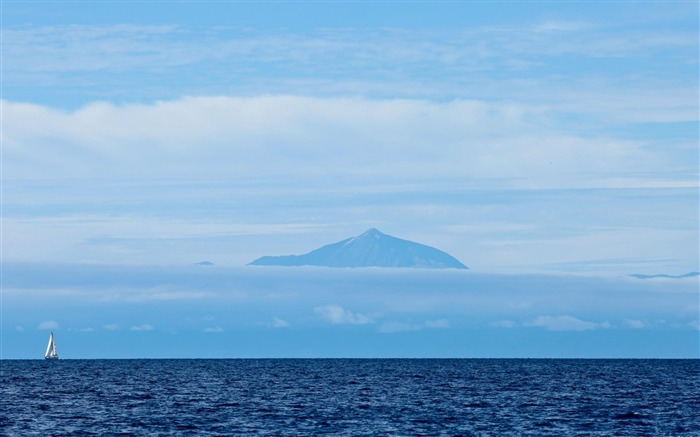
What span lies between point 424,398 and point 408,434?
4312cm

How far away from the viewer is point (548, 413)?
3777 inches

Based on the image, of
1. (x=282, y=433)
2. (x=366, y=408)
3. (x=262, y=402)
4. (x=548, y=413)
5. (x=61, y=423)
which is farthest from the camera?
(x=262, y=402)

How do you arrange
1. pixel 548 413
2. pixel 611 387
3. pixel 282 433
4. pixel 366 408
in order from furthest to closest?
1. pixel 611 387
2. pixel 366 408
3. pixel 548 413
4. pixel 282 433

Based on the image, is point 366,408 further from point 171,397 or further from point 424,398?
point 171,397

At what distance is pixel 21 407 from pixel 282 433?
37.2m

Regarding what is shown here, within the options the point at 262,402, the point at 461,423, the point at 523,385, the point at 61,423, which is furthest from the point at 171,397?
the point at 523,385

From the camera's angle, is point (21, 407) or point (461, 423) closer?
point (461, 423)

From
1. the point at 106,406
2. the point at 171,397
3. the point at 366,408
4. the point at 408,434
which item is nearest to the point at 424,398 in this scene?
the point at 366,408

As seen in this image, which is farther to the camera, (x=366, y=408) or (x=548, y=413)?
(x=366, y=408)

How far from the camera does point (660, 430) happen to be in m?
81.2

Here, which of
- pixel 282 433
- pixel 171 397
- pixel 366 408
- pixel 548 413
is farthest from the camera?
pixel 171 397

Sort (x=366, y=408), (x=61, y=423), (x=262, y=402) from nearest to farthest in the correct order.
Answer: (x=61, y=423) < (x=366, y=408) < (x=262, y=402)

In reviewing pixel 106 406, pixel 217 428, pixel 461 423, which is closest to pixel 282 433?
pixel 217 428

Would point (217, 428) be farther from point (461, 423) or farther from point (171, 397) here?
point (171, 397)
